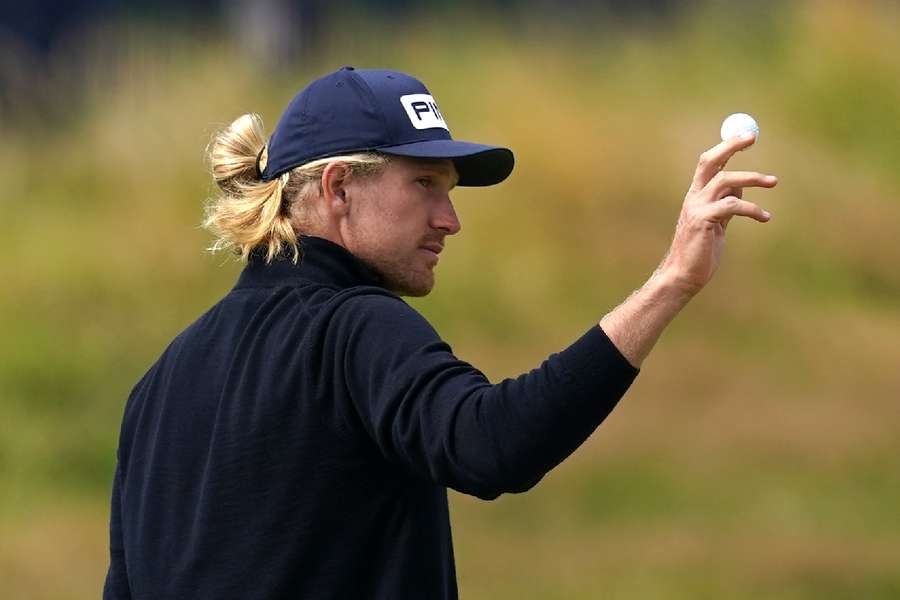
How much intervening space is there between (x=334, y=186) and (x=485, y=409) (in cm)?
57

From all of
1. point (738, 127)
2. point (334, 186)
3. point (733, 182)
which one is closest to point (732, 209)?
point (733, 182)

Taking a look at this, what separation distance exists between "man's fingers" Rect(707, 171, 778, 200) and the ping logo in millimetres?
570

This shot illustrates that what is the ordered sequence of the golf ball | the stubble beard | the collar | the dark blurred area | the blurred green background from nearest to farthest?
1. the golf ball
2. the collar
3. the stubble beard
4. the blurred green background
5. the dark blurred area

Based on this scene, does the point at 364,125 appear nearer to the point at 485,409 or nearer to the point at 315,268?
the point at 315,268

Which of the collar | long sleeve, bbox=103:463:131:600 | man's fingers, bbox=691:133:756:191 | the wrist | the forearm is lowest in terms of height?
long sleeve, bbox=103:463:131:600

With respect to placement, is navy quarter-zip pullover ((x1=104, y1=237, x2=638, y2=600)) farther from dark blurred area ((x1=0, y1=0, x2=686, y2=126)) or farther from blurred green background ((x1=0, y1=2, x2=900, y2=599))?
dark blurred area ((x1=0, y1=0, x2=686, y2=126))

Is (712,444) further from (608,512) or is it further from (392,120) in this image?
(392,120)

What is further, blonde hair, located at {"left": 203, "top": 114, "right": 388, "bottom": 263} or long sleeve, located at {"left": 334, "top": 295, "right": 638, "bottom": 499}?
blonde hair, located at {"left": 203, "top": 114, "right": 388, "bottom": 263}

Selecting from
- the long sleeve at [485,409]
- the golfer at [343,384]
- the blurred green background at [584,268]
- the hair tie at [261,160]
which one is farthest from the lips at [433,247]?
the blurred green background at [584,268]

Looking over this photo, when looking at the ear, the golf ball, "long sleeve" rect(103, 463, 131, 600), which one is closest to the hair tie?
the ear

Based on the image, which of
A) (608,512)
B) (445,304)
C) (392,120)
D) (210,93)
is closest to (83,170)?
(210,93)

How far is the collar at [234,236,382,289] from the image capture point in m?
2.77

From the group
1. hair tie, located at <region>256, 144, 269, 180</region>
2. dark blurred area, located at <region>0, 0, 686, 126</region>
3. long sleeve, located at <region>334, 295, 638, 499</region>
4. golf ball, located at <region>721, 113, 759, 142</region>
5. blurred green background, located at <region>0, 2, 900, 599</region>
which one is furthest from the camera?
dark blurred area, located at <region>0, 0, 686, 126</region>

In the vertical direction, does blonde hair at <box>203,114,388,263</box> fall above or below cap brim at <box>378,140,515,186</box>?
below
